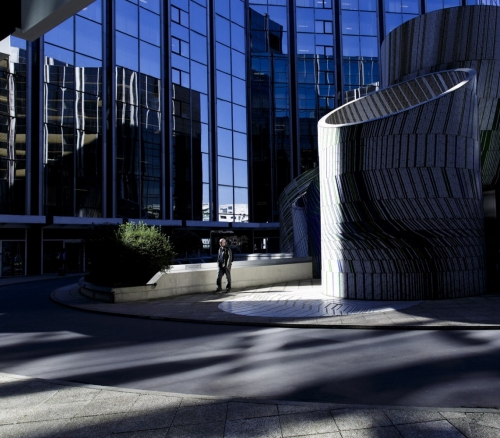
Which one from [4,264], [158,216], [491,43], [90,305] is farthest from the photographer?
[158,216]

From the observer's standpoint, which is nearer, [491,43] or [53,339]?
[53,339]

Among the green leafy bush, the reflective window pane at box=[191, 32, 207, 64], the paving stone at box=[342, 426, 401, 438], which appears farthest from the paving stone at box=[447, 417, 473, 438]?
the reflective window pane at box=[191, 32, 207, 64]

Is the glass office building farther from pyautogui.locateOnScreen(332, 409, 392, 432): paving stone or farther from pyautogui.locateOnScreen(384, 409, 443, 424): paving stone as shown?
pyautogui.locateOnScreen(384, 409, 443, 424): paving stone

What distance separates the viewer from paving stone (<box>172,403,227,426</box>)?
14.0 ft

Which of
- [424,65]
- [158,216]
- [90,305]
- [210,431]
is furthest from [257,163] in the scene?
[210,431]

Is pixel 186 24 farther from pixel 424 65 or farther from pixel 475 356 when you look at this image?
pixel 475 356

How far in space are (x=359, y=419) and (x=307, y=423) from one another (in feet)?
1.51

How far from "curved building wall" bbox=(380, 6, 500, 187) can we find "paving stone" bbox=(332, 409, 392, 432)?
1317 centimetres

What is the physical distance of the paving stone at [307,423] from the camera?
13.0 ft

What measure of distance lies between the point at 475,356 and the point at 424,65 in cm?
1252

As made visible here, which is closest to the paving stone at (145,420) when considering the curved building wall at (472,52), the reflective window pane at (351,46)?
the curved building wall at (472,52)

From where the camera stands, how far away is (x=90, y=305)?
1281cm

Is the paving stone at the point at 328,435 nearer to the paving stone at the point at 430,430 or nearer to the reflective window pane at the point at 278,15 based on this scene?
the paving stone at the point at 430,430

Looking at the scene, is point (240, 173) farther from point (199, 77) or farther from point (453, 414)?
point (453, 414)
